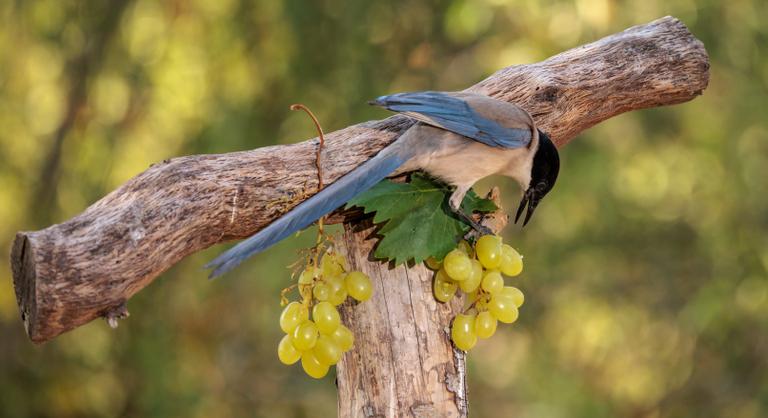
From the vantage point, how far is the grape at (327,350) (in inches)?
67.5

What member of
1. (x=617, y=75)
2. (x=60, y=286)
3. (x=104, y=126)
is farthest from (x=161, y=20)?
(x=60, y=286)

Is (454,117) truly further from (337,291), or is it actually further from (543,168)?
(337,291)

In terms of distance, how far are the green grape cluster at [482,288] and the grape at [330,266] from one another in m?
0.19

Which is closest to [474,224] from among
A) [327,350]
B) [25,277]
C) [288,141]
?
[327,350]

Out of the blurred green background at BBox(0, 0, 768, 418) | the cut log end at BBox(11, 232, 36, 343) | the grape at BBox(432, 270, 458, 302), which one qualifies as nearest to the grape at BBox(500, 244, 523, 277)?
the grape at BBox(432, 270, 458, 302)

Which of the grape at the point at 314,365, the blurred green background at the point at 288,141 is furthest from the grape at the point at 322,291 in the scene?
the blurred green background at the point at 288,141

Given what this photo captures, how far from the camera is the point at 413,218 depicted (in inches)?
70.7

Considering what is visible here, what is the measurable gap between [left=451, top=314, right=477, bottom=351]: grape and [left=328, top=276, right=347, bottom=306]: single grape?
9.0 inches

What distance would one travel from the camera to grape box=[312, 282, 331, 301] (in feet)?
5.75

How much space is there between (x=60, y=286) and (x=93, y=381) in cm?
272

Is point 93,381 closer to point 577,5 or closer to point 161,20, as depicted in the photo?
point 161,20

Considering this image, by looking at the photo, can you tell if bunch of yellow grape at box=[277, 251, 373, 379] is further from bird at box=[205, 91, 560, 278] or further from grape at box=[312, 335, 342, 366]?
bird at box=[205, 91, 560, 278]

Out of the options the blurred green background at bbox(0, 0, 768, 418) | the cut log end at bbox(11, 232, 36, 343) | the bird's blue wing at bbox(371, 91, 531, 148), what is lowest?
the blurred green background at bbox(0, 0, 768, 418)

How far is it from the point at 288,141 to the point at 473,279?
2.29 m
